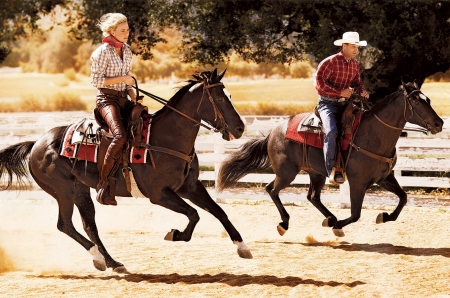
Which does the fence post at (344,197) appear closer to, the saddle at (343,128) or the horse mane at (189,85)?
the saddle at (343,128)

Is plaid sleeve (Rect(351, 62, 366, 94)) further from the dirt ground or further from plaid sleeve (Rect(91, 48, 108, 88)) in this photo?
plaid sleeve (Rect(91, 48, 108, 88))

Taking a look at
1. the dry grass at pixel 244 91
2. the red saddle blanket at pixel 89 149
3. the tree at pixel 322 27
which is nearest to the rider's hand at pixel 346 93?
the red saddle blanket at pixel 89 149

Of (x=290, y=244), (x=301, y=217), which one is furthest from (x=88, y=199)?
(x=301, y=217)

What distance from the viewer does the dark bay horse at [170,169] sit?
25.0ft

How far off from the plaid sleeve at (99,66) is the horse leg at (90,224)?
1.18 meters

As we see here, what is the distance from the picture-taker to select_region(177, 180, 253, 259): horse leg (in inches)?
302

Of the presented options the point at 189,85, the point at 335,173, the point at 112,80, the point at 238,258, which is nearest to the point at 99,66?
the point at 112,80

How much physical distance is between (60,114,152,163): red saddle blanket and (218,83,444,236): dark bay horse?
7.97ft

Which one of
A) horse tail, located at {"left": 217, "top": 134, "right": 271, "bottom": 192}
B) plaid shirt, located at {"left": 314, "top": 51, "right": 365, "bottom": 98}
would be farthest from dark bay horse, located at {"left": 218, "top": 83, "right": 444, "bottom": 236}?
plaid shirt, located at {"left": 314, "top": 51, "right": 365, "bottom": 98}

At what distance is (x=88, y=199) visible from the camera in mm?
8273

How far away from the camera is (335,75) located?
924 centimetres

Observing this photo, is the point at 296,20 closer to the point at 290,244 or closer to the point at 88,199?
the point at 290,244

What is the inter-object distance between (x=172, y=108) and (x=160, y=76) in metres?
31.7

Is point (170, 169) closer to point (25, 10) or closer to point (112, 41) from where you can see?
point (112, 41)
